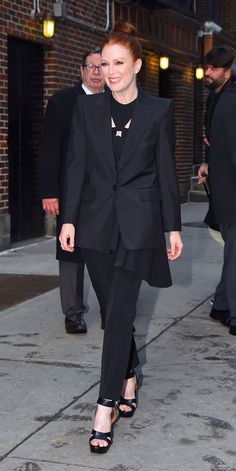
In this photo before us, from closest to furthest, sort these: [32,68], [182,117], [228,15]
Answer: [32,68]
[182,117]
[228,15]

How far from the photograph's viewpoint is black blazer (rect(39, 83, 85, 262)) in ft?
19.6

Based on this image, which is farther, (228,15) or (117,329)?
(228,15)

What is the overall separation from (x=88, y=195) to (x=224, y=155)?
230 cm

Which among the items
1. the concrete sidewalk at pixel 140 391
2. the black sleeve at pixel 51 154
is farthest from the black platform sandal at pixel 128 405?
the black sleeve at pixel 51 154

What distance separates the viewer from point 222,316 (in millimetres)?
6641

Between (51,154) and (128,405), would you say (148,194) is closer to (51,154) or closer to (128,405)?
(128,405)

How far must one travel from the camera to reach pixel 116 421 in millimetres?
4336

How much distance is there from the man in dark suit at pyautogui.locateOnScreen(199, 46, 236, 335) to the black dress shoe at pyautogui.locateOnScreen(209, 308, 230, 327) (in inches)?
5.1

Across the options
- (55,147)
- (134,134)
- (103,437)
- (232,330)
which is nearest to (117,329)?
(103,437)

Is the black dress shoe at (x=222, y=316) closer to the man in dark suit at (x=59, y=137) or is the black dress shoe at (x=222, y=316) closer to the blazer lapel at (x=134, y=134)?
the man in dark suit at (x=59, y=137)

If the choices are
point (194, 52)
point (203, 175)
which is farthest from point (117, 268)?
point (194, 52)

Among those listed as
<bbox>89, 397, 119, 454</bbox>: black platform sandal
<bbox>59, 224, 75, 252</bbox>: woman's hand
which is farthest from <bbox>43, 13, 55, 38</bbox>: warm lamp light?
<bbox>89, 397, 119, 454</bbox>: black platform sandal

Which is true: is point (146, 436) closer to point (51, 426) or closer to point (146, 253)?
point (51, 426)

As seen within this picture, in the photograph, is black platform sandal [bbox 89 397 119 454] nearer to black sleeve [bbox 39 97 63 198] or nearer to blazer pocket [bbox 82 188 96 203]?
blazer pocket [bbox 82 188 96 203]
